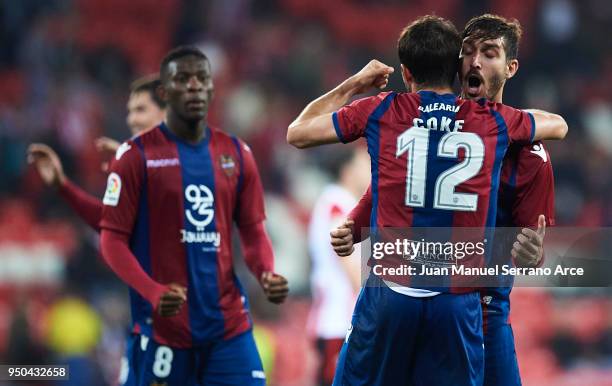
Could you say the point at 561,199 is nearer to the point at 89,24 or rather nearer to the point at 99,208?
the point at 89,24

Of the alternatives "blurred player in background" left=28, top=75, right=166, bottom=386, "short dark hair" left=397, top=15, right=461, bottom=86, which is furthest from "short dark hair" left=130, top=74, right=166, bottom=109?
"short dark hair" left=397, top=15, right=461, bottom=86

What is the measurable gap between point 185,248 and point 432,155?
160 centimetres

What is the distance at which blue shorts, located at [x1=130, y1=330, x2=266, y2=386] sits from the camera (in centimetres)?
525

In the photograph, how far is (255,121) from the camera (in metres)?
13.3

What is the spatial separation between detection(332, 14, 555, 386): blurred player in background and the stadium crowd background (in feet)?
18.4

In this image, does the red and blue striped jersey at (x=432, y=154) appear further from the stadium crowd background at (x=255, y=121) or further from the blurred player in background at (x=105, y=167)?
the stadium crowd background at (x=255, y=121)

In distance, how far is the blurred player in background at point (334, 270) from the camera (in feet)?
24.1

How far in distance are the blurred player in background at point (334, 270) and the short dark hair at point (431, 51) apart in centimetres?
297

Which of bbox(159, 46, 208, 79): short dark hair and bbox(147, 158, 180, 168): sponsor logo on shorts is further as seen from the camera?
bbox(159, 46, 208, 79): short dark hair

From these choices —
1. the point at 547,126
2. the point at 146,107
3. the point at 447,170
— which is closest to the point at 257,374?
the point at 447,170

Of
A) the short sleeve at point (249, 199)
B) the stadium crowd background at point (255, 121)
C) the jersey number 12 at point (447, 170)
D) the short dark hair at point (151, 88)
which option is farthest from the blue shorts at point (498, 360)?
the stadium crowd background at point (255, 121)

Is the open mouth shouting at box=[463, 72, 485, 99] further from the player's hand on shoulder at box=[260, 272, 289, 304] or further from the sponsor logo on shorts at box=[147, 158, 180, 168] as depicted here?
the sponsor logo on shorts at box=[147, 158, 180, 168]

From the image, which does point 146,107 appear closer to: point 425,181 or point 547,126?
point 425,181

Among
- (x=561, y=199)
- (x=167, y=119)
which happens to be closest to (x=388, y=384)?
(x=167, y=119)
